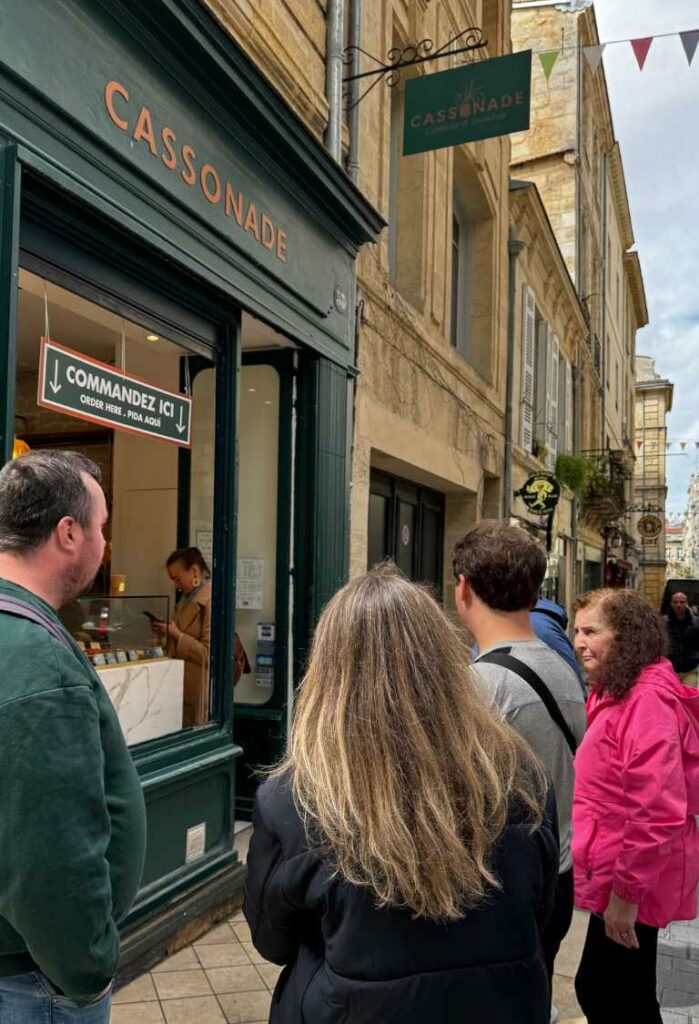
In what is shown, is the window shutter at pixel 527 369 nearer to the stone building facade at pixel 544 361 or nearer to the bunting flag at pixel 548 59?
the stone building facade at pixel 544 361

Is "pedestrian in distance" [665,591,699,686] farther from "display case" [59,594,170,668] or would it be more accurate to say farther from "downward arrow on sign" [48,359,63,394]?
"downward arrow on sign" [48,359,63,394]

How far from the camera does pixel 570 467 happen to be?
15438mm

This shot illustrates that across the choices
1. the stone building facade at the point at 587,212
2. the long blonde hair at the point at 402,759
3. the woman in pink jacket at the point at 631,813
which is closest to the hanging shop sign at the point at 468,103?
the woman in pink jacket at the point at 631,813

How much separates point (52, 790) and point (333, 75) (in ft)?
19.0

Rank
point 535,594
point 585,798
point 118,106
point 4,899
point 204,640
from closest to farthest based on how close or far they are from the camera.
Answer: point 4,899, point 535,594, point 585,798, point 118,106, point 204,640

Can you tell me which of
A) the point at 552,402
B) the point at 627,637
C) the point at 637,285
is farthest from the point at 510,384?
the point at 637,285

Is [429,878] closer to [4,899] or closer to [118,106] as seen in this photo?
[4,899]

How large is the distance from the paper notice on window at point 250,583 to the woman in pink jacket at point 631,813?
318 centimetres

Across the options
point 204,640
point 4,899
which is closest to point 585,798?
point 4,899

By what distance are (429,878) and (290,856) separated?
0.23 meters

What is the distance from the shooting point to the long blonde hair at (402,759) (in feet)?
4.25

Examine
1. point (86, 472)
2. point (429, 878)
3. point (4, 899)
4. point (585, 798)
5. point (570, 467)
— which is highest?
point (570, 467)

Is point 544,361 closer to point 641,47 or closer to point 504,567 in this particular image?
point 641,47

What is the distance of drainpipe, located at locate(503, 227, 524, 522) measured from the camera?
11.7 meters
